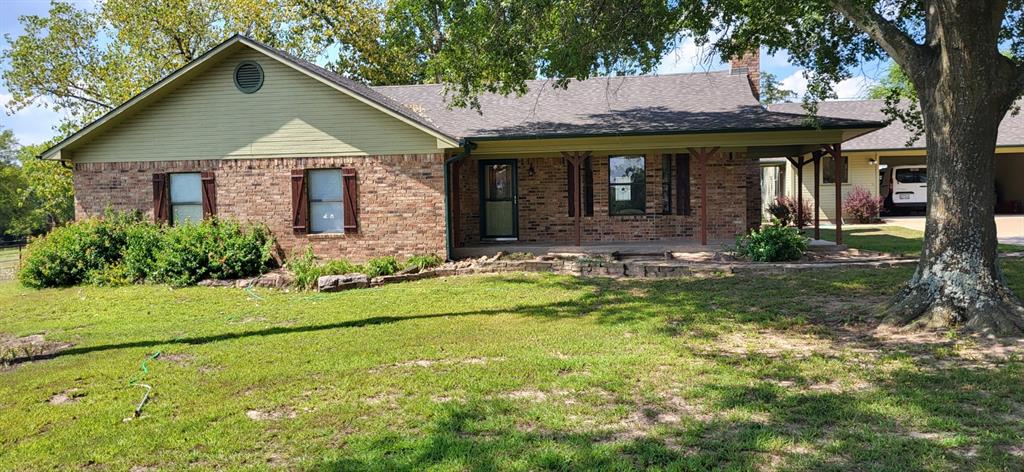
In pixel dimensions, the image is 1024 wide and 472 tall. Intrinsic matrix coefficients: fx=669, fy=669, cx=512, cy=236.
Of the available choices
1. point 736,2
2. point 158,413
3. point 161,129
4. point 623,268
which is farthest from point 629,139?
point 158,413

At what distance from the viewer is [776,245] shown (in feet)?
39.2

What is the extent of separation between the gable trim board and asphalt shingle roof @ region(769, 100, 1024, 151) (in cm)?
1547

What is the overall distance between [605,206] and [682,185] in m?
A: 1.83

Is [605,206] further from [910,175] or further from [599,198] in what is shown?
[910,175]

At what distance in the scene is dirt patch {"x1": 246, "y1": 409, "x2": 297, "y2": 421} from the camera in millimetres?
4668

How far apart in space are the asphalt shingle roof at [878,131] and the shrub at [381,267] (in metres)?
16.4

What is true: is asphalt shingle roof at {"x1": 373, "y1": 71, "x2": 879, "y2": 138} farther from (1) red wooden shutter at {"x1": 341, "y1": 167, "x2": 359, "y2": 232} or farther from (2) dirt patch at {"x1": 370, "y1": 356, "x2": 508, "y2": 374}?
(2) dirt patch at {"x1": 370, "y1": 356, "x2": 508, "y2": 374}

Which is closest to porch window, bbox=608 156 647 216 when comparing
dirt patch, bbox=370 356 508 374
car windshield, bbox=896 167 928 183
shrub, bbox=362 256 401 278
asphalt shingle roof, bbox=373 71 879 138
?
asphalt shingle roof, bbox=373 71 879 138

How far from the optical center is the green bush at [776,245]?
11945mm

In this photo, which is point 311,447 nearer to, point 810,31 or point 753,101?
point 810,31

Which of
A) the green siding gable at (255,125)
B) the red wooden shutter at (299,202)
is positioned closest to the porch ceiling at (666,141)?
the green siding gable at (255,125)

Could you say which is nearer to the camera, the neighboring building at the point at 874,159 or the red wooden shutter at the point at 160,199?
the red wooden shutter at the point at 160,199

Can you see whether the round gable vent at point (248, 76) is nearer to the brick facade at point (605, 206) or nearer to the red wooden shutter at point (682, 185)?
the brick facade at point (605, 206)

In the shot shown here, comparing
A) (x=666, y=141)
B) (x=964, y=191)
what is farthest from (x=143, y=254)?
(x=964, y=191)
